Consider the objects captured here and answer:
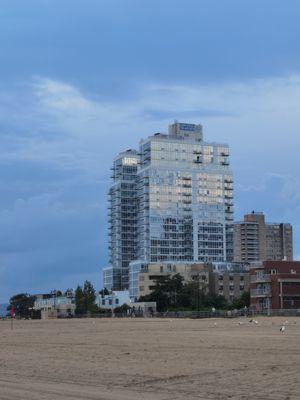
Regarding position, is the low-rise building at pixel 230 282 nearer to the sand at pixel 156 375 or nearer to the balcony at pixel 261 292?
the balcony at pixel 261 292

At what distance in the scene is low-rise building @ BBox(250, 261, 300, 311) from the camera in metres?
121

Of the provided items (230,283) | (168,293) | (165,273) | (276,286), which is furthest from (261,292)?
(165,273)

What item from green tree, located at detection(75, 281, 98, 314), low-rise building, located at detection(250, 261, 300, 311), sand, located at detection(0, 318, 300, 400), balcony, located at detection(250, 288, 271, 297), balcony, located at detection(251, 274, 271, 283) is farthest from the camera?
green tree, located at detection(75, 281, 98, 314)

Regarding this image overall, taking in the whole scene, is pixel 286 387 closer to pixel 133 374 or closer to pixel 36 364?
pixel 133 374

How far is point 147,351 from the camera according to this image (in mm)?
26312

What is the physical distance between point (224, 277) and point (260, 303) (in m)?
66.6

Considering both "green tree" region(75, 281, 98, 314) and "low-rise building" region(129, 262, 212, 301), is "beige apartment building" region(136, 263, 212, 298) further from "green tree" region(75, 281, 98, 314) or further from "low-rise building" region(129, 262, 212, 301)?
"green tree" region(75, 281, 98, 314)

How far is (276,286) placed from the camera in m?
121

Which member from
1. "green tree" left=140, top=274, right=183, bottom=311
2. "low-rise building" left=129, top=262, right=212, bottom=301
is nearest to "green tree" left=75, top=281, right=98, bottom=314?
"low-rise building" left=129, top=262, right=212, bottom=301

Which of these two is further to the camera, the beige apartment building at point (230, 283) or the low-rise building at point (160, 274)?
the low-rise building at point (160, 274)

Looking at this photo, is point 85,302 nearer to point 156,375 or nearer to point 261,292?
point 261,292

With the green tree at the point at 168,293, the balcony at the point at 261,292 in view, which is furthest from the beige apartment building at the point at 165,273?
the balcony at the point at 261,292

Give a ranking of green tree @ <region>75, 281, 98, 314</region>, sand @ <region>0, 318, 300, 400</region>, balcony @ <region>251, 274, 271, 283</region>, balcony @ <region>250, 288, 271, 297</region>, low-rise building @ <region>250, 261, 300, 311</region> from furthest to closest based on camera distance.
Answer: green tree @ <region>75, 281, 98, 314</region> < balcony @ <region>251, 274, 271, 283</region> < balcony @ <region>250, 288, 271, 297</region> < low-rise building @ <region>250, 261, 300, 311</region> < sand @ <region>0, 318, 300, 400</region>

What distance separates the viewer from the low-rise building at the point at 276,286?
120812 mm
